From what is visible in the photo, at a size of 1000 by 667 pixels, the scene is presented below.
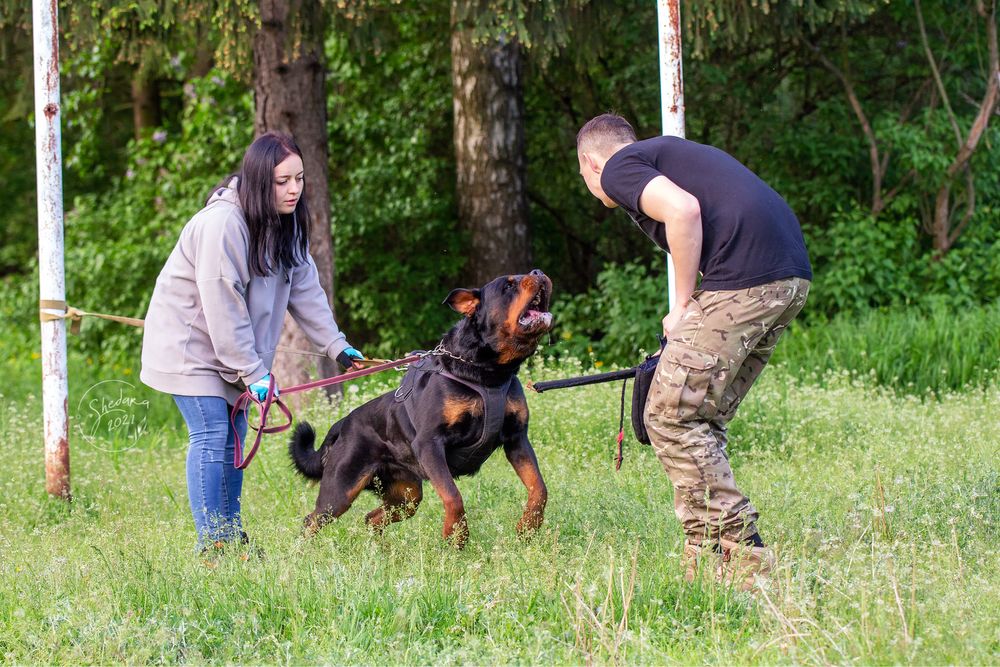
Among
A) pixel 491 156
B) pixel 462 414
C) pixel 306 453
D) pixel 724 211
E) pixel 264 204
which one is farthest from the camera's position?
pixel 491 156

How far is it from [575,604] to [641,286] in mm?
7906

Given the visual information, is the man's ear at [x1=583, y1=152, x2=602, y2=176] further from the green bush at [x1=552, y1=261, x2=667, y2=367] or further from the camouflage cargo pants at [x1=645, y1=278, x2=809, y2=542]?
the green bush at [x1=552, y1=261, x2=667, y2=367]

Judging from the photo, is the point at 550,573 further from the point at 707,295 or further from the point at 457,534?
the point at 707,295

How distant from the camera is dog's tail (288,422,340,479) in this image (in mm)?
5434

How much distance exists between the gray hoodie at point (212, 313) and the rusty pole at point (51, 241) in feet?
5.69

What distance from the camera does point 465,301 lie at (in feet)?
16.1

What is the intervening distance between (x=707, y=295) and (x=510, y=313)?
1.00 metres

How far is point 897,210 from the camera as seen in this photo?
10992 mm

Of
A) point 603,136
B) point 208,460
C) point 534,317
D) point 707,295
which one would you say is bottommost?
point 208,460

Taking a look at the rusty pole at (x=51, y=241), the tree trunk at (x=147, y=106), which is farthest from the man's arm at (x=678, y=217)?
the tree trunk at (x=147, y=106)

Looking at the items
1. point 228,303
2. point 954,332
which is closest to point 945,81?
point 954,332

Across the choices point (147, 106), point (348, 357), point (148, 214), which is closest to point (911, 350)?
point (348, 357)

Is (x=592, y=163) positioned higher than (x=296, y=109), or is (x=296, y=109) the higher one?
(x=296, y=109)

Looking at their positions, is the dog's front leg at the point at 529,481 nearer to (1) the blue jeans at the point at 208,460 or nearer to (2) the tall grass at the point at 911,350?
(1) the blue jeans at the point at 208,460
